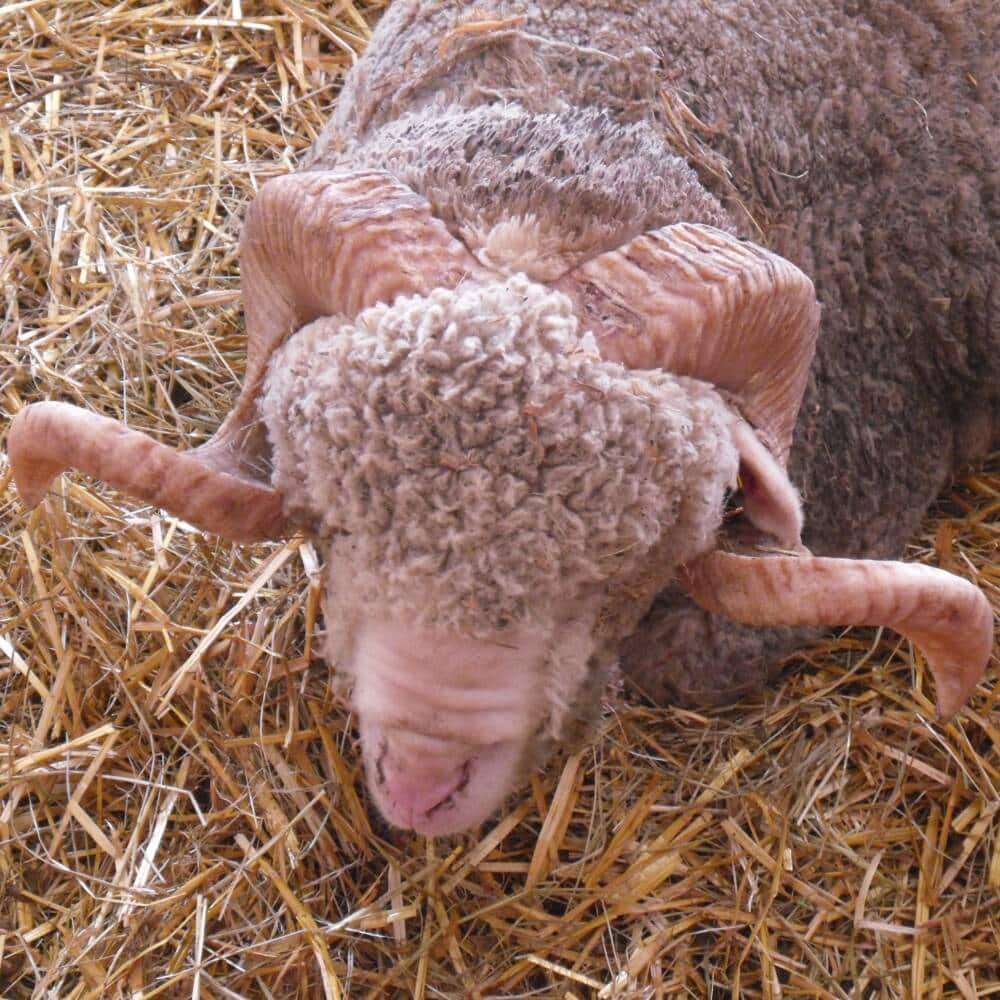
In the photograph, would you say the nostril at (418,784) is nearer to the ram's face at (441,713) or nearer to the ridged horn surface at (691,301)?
the ram's face at (441,713)

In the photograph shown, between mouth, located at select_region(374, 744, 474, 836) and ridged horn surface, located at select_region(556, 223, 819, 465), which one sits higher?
ridged horn surface, located at select_region(556, 223, 819, 465)

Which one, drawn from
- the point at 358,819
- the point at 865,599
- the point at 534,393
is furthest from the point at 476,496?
the point at 358,819

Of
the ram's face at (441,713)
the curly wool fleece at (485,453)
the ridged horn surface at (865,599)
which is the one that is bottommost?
the ram's face at (441,713)

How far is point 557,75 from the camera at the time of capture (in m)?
2.59

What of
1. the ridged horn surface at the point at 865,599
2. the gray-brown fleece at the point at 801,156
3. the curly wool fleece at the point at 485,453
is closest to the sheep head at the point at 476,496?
the curly wool fleece at the point at 485,453

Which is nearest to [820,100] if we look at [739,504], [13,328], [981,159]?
[981,159]

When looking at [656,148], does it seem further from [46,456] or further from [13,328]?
[13,328]

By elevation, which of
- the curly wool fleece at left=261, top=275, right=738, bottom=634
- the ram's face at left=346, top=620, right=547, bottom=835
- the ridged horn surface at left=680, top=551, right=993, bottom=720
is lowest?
the ram's face at left=346, top=620, right=547, bottom=835

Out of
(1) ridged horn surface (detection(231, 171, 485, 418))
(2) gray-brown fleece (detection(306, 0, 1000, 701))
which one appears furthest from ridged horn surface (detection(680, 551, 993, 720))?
(1) ridged horn surface (detection(231, 171, 485, 418))

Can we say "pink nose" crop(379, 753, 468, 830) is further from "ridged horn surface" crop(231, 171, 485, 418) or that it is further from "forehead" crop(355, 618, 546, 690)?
"ridged horn surface" crop(231, 171, 485, 418)

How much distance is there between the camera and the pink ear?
225 centimetres

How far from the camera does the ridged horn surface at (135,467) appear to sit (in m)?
2.13

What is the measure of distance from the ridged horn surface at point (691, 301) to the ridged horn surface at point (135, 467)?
0.73m

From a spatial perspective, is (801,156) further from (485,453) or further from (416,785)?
(416,785)
